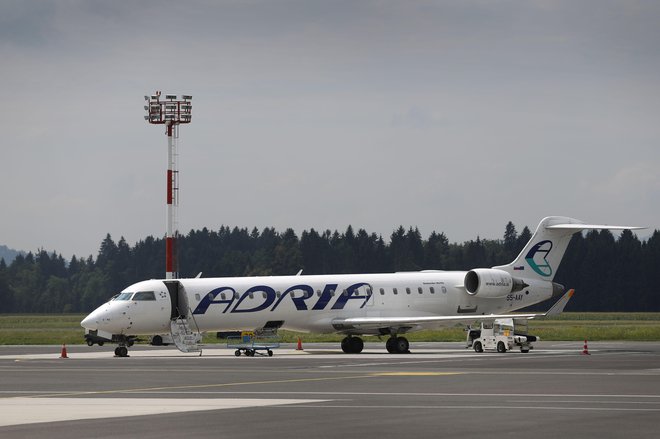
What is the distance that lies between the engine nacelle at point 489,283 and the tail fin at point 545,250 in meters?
2.01

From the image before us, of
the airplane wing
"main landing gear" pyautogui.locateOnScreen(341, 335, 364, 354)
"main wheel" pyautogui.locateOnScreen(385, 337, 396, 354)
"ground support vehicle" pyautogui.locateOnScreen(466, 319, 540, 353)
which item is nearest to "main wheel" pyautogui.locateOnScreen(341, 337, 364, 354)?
"main landing gear" pyautogui.locateOnScreen(341, 335, 364, 354)

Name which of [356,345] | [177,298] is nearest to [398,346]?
[356,345]

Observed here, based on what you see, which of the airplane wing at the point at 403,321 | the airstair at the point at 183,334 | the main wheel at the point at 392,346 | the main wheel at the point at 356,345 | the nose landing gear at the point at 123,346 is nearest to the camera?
the nose landing gear at the point at 123,346

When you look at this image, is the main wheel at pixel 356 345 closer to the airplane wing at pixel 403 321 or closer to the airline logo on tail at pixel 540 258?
the airplane wing at pixel 403 321

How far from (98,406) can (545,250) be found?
37.7m

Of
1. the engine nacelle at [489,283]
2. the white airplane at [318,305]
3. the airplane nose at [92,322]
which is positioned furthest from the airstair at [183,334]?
the engine nacelle at [489,283]

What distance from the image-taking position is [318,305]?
5384 centimetres

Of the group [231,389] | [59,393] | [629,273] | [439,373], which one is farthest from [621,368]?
[629,273]

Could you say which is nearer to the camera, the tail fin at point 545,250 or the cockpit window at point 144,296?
the cockpit window at point 144,296

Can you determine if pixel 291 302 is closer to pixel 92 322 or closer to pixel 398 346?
pixel 398 346

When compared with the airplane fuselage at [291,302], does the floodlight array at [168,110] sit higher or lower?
higher

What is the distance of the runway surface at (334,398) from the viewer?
20.6 metres

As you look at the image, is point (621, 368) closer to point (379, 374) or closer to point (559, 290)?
point (379, 374)

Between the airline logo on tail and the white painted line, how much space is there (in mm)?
34665
